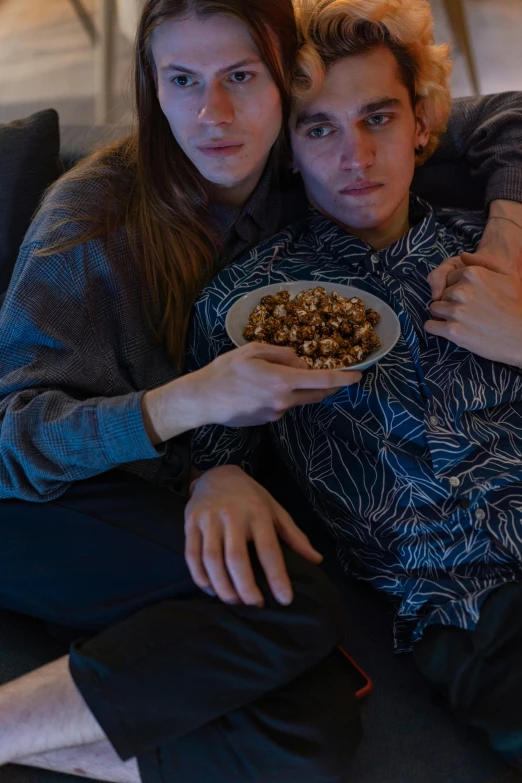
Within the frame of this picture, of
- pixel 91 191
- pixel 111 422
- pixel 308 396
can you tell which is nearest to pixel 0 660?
pixel 111 422

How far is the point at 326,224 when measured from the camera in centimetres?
155

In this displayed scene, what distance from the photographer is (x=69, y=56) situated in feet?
10.1

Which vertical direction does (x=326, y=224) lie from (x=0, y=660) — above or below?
above

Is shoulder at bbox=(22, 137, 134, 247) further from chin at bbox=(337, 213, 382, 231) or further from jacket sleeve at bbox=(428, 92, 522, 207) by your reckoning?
jacket sleeve at bbox=(428, 92, 522, 207)

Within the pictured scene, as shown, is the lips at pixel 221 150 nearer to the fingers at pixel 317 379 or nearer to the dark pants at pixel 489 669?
the fingers at pixel 317 379

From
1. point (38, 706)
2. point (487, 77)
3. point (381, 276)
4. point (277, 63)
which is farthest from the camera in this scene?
point (487, 77)

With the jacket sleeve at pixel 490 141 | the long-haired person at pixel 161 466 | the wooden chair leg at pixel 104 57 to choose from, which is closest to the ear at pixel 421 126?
the jacket sleeve at pixel 490 141

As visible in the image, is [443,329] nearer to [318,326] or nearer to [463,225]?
[318,326]

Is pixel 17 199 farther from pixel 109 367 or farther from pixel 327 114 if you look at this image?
pixel 327 114

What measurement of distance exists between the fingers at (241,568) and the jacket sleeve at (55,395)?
0.18 meters

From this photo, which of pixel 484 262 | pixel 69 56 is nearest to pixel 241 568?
pixel 484 262

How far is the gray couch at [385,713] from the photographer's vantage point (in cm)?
116

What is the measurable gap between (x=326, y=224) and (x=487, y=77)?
115cm

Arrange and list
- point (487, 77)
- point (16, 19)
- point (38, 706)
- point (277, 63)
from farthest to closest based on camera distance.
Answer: point (16, 19)
point (487, 77)
point (277, 63)
point (38, 706)
